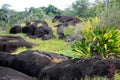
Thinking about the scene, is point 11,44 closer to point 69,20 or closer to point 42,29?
point 42,29

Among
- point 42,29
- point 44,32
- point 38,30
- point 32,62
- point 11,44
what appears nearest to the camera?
point 32,62

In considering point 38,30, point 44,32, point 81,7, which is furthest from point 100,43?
point 81,7

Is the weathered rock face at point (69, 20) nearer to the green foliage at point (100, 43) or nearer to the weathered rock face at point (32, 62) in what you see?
the weathered rock face at point (32, 62)

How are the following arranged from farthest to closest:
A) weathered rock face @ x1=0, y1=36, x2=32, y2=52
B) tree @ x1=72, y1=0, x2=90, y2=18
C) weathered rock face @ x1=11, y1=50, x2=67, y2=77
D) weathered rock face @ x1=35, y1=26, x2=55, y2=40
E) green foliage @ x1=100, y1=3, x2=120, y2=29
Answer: tree @ x1=72, y1=0, x2=90, y2=18 → weathered rock face @ x1=35, y1=26, x2=55, y2=40 → weathered rock face @ x1=0, y1=36, x2=32, y2=52 → green foliage @ x1=100, y1=3, x2=120, y2=29 → weathered rock face @ x1=11, y1=50, x2=67, y2=77

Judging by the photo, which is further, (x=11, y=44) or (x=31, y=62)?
(x=11, y=44)

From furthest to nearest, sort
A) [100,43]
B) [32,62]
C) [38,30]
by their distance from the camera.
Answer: [38,30]
[32,62]
[100,43]

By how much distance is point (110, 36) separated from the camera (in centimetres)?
1166

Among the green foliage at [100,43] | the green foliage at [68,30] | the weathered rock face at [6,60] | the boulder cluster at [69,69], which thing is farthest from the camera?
the green foliage at [68,30]

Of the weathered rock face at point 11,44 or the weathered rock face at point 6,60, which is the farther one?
the weathered rock face at point 11,44

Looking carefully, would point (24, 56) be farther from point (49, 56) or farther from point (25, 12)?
point (25, 12)

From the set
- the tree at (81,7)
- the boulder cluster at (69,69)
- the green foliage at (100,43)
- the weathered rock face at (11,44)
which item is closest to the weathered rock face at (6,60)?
the boulder cluster at (69,69)

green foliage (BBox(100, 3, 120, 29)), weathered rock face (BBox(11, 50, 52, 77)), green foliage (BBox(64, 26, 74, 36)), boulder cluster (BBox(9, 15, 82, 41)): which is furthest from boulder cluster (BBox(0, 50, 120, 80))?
boulder cluster (BBox(9, 15, 82, 41))

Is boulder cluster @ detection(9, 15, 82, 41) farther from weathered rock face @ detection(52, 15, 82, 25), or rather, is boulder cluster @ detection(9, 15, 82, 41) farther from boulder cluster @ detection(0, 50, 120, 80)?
boulder cluster @ detection(0, 50, 120, 80)

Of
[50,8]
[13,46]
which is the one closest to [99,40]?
[13,46]
